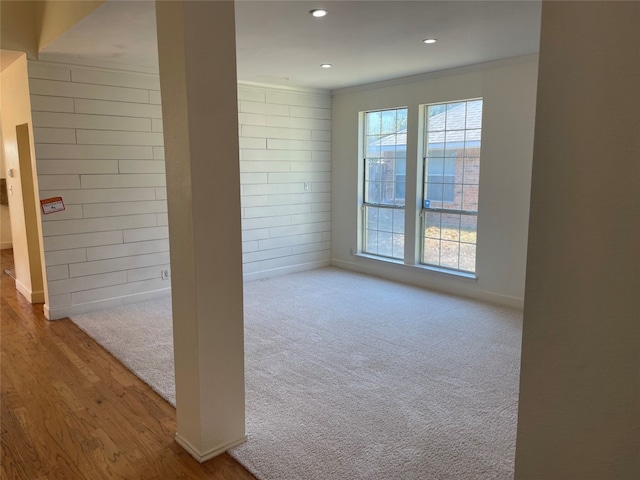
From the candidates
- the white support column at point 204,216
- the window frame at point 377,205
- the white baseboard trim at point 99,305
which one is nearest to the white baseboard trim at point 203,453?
the white support column at point 204,216

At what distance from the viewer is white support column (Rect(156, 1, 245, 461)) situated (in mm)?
2082

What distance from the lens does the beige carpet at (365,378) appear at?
7.92ft

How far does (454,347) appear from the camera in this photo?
12.7 ft

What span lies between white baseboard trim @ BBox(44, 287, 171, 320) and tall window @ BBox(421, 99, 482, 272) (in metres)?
3.22

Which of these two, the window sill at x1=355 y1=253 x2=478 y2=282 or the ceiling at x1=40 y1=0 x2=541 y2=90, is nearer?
the ceiling at x1=40 y1=0 x2=541 y2=90

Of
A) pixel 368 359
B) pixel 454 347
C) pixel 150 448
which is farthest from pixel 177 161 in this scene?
pixel 454 347

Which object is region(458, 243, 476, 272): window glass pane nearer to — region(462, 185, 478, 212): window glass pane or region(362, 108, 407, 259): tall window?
region(462, 185, 478, 212): window glass pane

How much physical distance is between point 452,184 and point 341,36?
7.64 feet

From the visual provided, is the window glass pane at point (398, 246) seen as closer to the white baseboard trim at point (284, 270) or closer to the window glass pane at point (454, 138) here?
the white baseboard trim at point (284, 270)

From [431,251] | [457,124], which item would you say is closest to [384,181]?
[431,251]

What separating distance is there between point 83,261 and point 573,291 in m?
4.79

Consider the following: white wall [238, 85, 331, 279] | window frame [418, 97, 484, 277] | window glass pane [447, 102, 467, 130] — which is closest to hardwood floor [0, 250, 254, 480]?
white wall [238, 85, 331, 279]

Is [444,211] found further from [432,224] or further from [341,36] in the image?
[341,36]

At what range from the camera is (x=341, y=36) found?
3744mm
